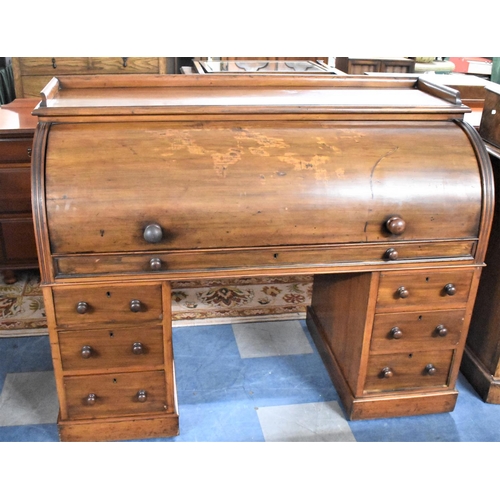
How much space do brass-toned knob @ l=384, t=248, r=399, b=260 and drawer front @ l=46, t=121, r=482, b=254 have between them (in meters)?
0.04

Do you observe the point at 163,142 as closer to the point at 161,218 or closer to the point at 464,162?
the point at 161,218

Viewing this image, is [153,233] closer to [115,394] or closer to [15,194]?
[115,394]

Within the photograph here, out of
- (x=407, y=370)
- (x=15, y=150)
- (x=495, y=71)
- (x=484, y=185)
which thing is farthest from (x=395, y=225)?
(x=495, y=71)

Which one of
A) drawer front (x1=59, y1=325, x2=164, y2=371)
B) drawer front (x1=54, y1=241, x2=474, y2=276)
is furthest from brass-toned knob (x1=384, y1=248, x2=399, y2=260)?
drawer front (x1=59, y1=325, x2=164, y2=371)

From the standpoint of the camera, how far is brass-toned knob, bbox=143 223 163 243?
5.70ft

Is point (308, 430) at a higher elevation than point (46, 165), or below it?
below

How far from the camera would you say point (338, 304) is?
248cm

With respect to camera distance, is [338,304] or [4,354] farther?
[4,354]

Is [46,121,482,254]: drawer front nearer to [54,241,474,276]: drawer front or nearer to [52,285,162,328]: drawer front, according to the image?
[54,241,474,276]: drawer front
